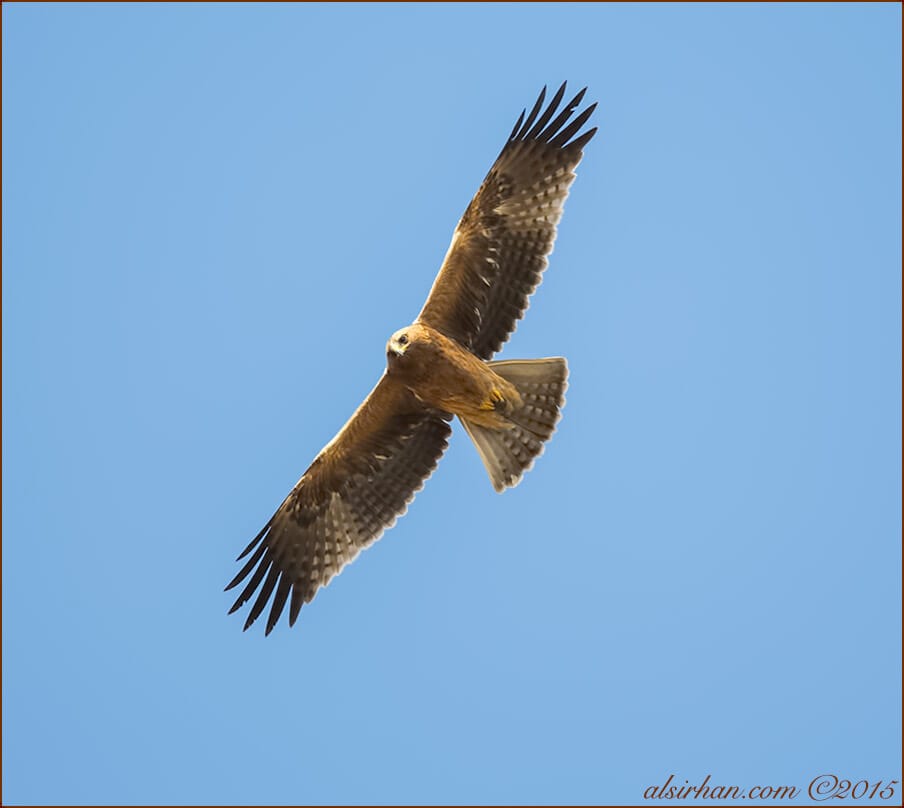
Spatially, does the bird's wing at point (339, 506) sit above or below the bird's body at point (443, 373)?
below

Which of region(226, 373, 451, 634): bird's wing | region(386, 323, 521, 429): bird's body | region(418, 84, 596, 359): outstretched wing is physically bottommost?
region(226, 373, 451, 634): bird's wing

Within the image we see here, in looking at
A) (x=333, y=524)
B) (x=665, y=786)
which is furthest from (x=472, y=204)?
(x=665, y=786)

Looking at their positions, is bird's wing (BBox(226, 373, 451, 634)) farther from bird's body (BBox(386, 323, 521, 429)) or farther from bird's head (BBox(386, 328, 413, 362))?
bird's head (BBox(386, 328, 413, 362))

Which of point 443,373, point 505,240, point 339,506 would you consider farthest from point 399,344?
point 339,506

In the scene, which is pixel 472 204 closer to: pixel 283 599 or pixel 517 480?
pixel 517 480

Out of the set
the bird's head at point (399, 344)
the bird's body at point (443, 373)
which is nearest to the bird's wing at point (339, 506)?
the bird's body at point (443, 373)

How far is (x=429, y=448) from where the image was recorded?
29.0 feet

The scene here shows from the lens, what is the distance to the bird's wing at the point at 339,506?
28.8ft

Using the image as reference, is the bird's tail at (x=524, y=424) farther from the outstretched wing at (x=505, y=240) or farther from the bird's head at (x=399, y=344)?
the bird's head at (x=399, y=344)

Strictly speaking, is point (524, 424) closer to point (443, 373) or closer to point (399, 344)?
point (443, 373)

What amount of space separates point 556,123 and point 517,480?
2709 millimetres

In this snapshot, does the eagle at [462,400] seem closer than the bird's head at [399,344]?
No

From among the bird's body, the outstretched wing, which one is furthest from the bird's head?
the outstretched wing

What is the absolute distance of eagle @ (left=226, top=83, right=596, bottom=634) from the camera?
27.5 ft
